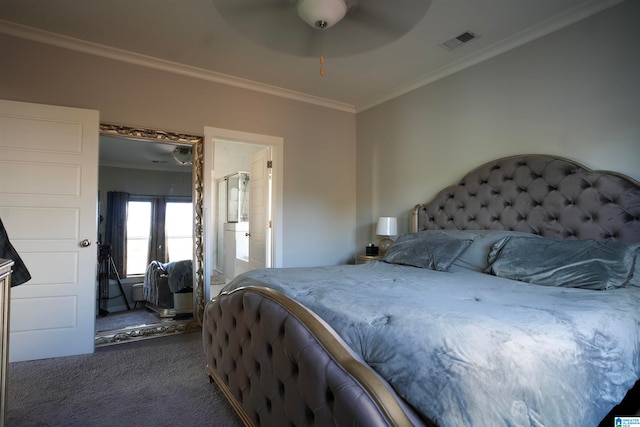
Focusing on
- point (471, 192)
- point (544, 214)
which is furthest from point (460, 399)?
point (471, 192)

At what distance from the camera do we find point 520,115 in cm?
270

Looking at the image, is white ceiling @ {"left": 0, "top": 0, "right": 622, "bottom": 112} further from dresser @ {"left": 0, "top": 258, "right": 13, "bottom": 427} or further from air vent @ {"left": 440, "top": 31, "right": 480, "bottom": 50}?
dresser @ {"left": 0, "top": 258, "right": 13, "bottom": 427}

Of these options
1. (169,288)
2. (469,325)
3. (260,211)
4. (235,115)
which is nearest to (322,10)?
(469,325)

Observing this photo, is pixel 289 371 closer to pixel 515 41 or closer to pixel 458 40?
pixel 458 40

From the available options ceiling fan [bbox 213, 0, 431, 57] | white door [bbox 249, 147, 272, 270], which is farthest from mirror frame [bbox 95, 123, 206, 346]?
ceiling fan [bbox 213, 0, 431, 57]

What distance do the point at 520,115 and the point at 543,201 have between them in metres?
0.73

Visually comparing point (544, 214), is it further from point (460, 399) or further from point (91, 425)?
point (91, 425)

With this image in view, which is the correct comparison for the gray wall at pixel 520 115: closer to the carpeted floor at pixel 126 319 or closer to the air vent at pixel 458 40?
the air vent at pixel 458 40

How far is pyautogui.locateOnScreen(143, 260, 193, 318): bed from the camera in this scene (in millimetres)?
3234

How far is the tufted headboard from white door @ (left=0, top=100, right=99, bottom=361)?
307cm

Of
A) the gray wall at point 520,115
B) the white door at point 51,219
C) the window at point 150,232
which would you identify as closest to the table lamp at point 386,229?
the gray wall at point 520,115

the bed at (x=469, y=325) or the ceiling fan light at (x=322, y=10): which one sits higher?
the ceiling fan light at (x=322, y=10)

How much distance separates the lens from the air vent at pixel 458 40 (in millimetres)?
2655

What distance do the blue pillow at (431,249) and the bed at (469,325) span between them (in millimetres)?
15
